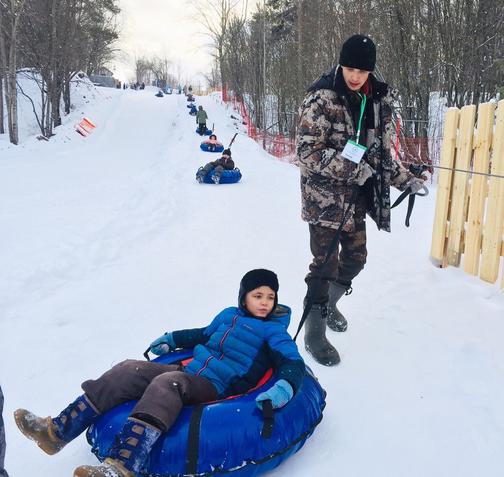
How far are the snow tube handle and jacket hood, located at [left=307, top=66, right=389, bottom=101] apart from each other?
1.72 meters

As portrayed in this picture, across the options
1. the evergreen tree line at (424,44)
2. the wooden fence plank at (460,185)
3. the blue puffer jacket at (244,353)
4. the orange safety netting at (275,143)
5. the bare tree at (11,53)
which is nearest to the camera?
the blue puffer jacket at (244,353)

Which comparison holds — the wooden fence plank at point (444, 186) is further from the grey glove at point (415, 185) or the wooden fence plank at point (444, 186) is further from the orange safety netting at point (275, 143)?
the orange safety netting at point (275, 143)

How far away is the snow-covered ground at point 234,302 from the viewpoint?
220cm

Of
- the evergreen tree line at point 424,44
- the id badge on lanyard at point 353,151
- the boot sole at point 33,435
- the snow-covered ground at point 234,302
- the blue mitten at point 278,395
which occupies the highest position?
the evergreen tree line at point 424,44

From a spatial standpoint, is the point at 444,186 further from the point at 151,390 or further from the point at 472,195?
the point at 151,390

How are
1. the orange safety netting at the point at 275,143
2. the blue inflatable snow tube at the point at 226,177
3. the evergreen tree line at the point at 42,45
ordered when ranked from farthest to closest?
1. the evergreen tree line at the point at 42,45
2. the orange safety netting at the point at 275,143
3. the blue inflatable snow tube at the point at 226,177

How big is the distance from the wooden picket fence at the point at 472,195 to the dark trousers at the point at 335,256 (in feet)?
3.46

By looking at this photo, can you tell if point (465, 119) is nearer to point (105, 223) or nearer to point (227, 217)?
point (227, 217)

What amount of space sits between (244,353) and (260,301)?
0.27 meters

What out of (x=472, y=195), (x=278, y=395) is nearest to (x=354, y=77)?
(x=278, y=395)

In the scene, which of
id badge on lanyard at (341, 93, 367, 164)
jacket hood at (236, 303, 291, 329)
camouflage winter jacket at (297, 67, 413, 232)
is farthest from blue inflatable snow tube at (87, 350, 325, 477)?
id badge on lanyard at (341, 93, 367, 164)

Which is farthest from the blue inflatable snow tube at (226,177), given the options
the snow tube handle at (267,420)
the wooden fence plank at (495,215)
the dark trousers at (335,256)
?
the snow tube handle at (267,420)

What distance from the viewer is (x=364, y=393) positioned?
260 cm

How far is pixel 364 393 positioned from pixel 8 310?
111 inches
